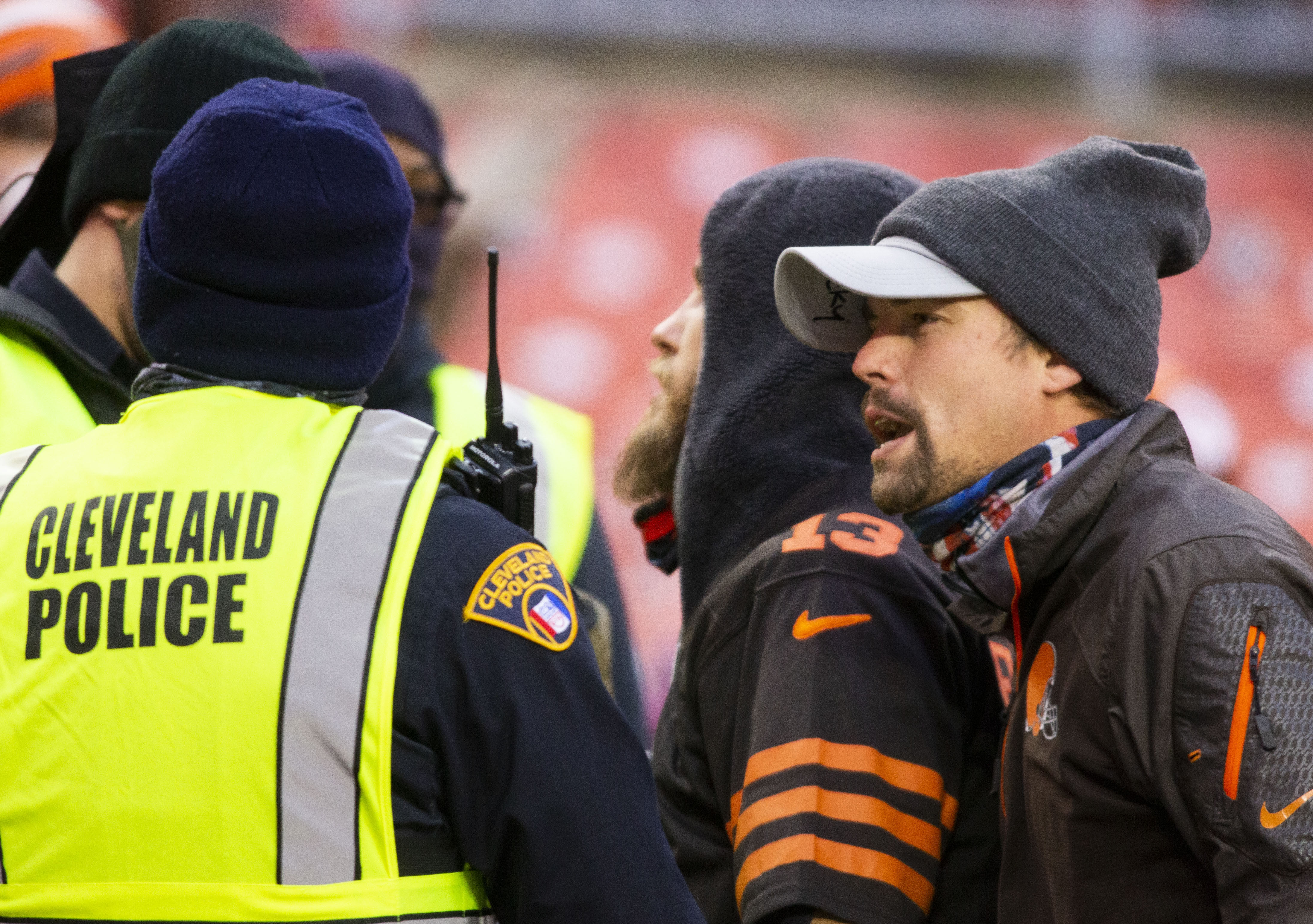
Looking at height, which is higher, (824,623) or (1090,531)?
(1090,531)

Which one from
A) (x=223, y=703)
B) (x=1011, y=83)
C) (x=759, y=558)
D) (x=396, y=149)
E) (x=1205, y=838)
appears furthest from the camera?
(x=1011, y=83)

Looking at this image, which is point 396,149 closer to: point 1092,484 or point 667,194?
point 1092,484

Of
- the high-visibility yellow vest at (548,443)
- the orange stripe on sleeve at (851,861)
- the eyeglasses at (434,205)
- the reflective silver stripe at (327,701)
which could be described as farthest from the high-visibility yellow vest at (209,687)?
the eyeglasses at (434,205)

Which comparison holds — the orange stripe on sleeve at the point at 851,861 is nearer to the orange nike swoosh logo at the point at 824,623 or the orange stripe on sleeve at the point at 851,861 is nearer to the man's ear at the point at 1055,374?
the orange nike swoosh logo at the point at 824,623

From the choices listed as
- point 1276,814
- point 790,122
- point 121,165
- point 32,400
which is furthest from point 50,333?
point 790,122

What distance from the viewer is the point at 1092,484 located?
140cm

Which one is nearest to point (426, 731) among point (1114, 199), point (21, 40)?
point (1114, 199)

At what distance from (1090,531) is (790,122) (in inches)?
275

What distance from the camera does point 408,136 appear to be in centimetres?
254

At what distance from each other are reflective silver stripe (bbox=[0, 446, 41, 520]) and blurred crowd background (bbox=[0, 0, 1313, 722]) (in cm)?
A: 472

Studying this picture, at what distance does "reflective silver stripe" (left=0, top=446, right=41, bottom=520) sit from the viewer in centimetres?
120

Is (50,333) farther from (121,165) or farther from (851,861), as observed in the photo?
(851,861)

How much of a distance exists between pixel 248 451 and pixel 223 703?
8.6 inches

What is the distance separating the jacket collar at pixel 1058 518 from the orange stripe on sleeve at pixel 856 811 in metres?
0.23
